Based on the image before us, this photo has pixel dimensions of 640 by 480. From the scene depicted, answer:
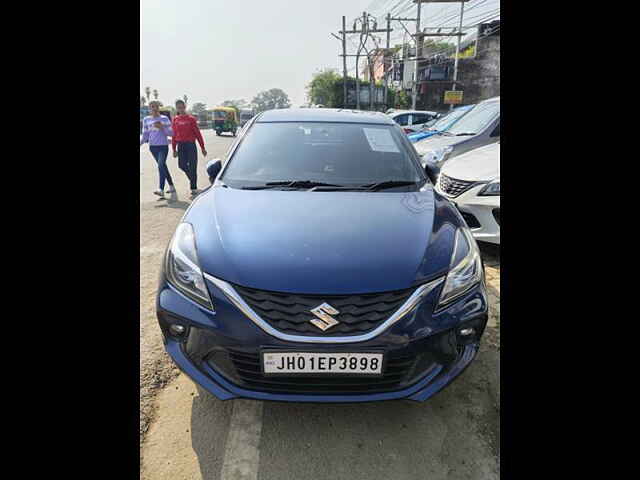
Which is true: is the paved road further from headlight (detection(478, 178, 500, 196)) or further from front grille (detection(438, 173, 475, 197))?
front grille (detection(438, 173, 475, 197))

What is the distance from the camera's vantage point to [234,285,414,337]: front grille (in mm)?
1523

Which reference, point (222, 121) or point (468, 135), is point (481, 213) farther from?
point (222, 121)

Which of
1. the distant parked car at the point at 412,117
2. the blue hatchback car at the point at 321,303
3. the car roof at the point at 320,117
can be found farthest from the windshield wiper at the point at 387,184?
the distant parked car at the point at 412,117

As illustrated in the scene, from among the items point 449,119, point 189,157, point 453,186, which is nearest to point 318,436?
point 453,186

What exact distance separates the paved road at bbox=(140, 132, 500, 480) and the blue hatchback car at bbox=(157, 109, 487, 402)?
30cm

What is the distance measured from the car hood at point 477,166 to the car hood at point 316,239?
201 centimetres

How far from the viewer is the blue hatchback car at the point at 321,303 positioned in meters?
1.53

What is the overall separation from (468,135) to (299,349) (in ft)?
18.2

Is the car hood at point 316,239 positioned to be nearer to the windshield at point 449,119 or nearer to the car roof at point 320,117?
the car roof at point 320,117

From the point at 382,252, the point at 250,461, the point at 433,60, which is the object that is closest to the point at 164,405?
the point at 250,461

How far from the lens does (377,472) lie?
158cm

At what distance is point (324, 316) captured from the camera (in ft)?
5.00
